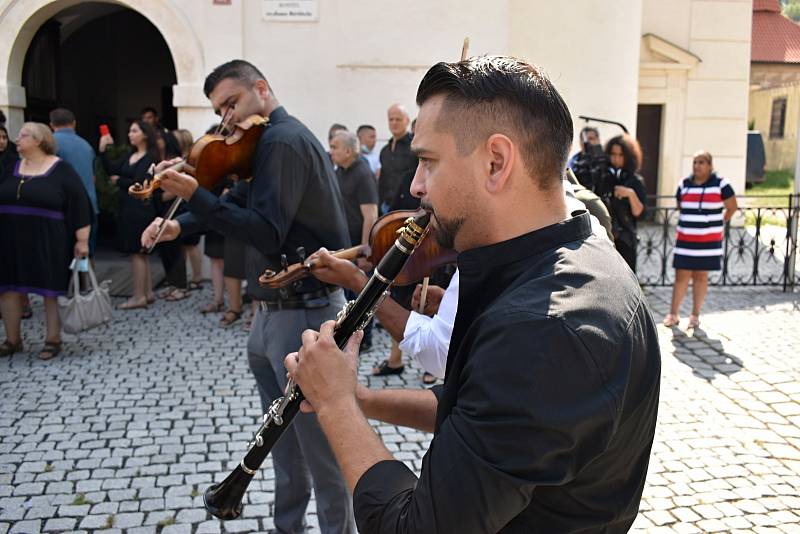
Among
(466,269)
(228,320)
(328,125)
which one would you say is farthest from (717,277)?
(466,269)

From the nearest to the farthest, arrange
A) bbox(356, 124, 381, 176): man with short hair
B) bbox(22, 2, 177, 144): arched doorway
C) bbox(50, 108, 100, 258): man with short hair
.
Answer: bbox(50, 108, 100, 258): man with short hair → bbox(356, 124, 381, 176): man with short hair → bbox(22, 2, 177, 144): arched doorway

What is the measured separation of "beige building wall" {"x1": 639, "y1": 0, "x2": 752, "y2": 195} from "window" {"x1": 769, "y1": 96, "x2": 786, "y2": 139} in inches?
677

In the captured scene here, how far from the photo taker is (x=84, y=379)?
6145mm

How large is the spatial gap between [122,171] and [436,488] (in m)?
8.14

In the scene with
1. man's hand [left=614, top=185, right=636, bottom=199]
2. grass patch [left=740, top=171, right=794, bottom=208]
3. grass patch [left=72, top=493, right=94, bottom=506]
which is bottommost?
grass patch [left=72, top=493, right=94, bottom=506]

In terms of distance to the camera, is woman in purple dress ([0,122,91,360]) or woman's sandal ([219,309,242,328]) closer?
woman in purple dress ([0,122,91,360])

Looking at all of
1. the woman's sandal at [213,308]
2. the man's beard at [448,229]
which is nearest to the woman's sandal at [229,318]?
the woman's sandal at [213,308]

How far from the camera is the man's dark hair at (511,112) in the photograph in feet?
4.63

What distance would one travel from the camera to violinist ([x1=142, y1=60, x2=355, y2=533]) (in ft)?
10.2

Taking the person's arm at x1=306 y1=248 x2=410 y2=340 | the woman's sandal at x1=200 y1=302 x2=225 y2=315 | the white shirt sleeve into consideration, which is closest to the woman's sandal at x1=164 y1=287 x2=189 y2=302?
the woman's sandal at x1=200 y1=302 x2=225 y2=315

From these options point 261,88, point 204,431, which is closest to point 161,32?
point 204,431

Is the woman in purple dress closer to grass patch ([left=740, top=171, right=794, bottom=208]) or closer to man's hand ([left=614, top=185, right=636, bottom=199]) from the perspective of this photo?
man's hand ([left=614, top=185, right=636, bottom=199])

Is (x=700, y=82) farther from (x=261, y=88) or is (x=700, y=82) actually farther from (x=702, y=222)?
(x=261, y=88)

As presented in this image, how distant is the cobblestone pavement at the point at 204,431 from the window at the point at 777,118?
26333mm
